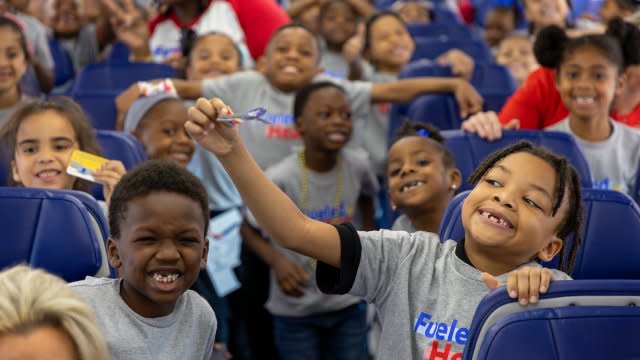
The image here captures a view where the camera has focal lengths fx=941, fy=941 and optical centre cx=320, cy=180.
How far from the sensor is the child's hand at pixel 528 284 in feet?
5.60

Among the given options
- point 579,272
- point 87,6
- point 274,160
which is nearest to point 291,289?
point 274,160

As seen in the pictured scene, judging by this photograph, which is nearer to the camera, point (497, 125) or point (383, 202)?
point (497, 125)

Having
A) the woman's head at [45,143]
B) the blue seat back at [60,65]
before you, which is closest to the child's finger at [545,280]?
the woman's head at [45,143]

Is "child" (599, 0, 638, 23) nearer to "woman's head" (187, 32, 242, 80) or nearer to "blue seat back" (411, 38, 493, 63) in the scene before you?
"blue seat back" (411, 38, 493, 63)

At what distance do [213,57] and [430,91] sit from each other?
1106 millimetres

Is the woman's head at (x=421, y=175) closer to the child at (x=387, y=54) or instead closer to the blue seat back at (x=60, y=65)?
the child at (x=387, y=54)

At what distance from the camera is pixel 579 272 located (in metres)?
2.35

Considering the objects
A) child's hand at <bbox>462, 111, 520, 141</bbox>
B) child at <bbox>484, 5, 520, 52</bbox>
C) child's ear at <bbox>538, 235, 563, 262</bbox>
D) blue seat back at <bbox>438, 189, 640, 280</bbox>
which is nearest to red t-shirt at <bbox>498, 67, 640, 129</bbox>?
child's hand at <bbox>462, 111, 520, 141</bbox>

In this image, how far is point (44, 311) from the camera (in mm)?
1246

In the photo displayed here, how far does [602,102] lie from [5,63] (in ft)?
7.46

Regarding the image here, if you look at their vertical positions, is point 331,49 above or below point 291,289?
above

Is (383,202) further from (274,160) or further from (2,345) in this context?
(2,345)

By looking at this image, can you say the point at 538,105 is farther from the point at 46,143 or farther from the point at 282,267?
the point at 46,143

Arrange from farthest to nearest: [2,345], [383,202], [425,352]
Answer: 1. [383,202]
2. [425,352]
3. [2,345]
